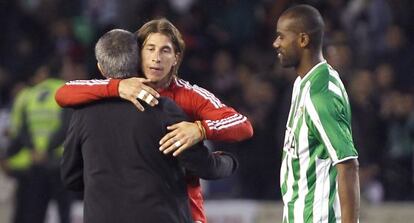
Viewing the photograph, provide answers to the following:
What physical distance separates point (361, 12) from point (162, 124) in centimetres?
866

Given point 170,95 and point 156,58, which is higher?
point 156,58

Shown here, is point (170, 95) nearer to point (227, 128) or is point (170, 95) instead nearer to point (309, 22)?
point (227, 128)

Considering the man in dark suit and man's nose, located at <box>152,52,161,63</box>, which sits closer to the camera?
the man in dark suit

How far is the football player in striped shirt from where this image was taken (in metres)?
5.75

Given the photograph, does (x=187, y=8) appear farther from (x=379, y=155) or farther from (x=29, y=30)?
(x=379, y=155)

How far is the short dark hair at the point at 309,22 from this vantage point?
19.6 feet

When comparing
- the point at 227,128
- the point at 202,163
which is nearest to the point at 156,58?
the point at 227,128

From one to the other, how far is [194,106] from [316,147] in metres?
0.58

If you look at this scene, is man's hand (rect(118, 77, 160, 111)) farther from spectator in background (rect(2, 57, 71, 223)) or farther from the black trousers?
the black trousers

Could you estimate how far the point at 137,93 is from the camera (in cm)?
563

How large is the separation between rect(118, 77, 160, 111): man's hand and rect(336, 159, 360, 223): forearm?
33.6 inches

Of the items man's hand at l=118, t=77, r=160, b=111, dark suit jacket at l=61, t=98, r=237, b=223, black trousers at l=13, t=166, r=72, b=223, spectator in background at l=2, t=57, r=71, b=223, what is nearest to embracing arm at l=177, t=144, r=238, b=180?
dark suit jacket at l=61, t=98, r=237, b=223

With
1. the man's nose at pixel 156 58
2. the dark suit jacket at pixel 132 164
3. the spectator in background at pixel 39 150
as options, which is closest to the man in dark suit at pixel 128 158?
the dark suit jacket at pixel 132 164

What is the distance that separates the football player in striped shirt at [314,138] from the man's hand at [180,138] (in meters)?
0.53
